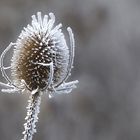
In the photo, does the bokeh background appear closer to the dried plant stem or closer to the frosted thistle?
the frosted thistle

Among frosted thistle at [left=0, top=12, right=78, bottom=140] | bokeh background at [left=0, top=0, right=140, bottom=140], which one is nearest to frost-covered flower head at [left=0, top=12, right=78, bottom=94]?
frosted thistle at [left=0, top=12, right=78, bottom=140]

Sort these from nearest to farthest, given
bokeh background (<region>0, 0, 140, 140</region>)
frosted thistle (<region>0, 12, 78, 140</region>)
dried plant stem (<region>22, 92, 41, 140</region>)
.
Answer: dried plant stem (<region>22, 92, 41, 140</region>)
frosted thistle (<region>0, 12, 78, 140</region>)
bokeh background (<region>0, 0, 140, 140</region>)

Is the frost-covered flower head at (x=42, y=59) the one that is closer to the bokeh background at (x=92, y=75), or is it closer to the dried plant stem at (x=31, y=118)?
the dried plant stem at (x=31, y=118)

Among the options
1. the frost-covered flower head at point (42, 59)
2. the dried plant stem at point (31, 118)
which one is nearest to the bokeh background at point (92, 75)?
the frost-covered flower head at point (42, 59)

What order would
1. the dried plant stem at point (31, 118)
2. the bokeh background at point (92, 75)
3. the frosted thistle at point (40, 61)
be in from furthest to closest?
the bokeh background at point (92, 75)
the frosted thistle at point (40, 61)
the dried plant stem at point (31, 118)

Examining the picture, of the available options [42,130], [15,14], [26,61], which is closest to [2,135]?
[42,130]

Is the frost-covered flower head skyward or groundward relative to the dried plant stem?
skyward

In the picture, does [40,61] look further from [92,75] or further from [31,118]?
[92,75]

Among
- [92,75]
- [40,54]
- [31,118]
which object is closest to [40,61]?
[40,54]
